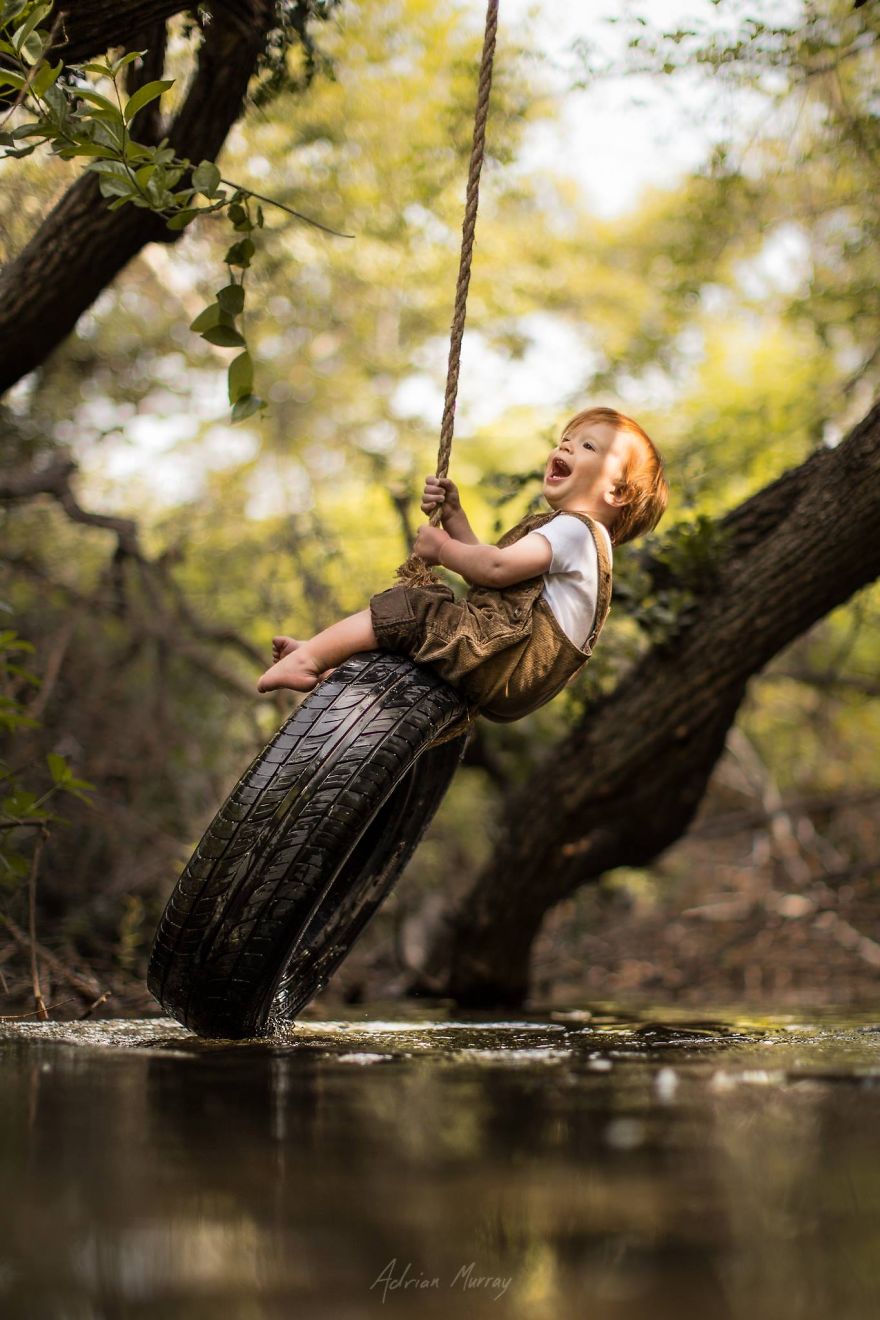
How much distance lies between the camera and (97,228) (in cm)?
374

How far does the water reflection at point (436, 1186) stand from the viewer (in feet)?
3.71

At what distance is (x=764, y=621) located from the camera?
402 centimetres

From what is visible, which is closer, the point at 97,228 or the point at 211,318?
the point at 211,318

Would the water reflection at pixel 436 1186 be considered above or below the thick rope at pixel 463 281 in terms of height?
below

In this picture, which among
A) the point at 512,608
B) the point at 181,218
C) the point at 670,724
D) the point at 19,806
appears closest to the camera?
the point at 181,218

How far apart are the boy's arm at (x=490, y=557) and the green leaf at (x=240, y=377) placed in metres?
0.57

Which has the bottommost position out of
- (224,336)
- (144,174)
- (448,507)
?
(448,507)

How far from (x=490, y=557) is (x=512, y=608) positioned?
0.48ft

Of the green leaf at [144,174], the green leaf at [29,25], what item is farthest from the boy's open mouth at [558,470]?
the green leaf at [29,25]

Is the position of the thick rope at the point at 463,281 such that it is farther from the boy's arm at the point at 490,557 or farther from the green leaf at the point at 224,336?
the green leaf at the point at 224,336

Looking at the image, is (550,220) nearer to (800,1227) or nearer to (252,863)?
(252,863)

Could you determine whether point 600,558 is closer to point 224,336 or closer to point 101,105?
point 224,336

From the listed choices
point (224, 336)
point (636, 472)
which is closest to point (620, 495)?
point (636, 472)

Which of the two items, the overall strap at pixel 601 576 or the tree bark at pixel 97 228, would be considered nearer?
the overall strap at pixel 601 576
